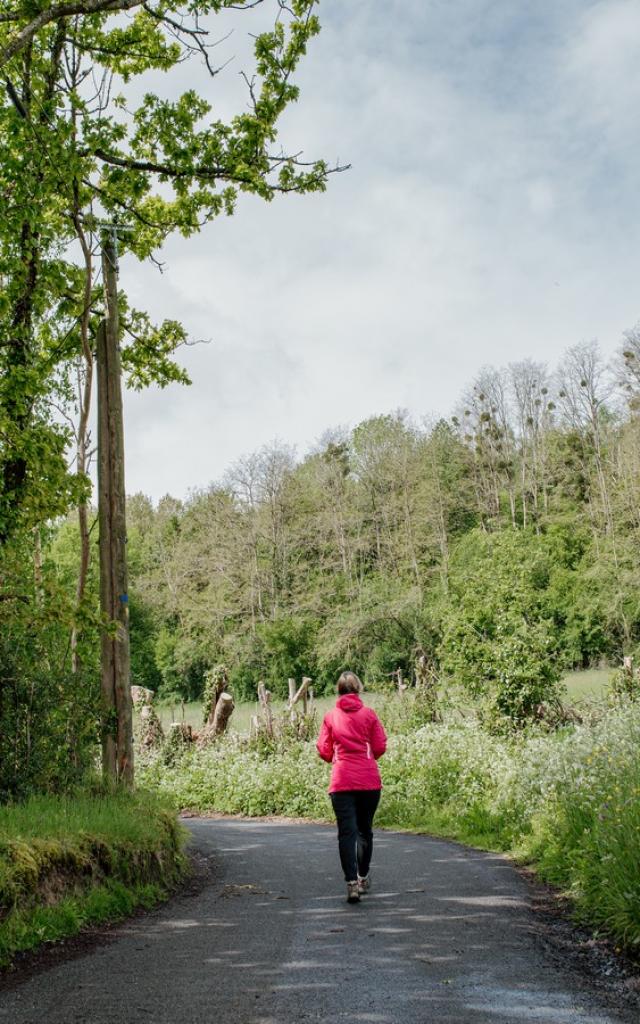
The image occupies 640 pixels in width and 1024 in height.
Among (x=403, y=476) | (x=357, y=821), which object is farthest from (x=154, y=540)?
(x=357, y=821)

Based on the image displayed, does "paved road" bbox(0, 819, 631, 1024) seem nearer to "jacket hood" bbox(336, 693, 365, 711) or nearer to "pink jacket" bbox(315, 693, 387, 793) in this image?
"pink jacket" bbox(315, 693, 387, 793)

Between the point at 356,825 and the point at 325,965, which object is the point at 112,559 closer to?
the point at 356,825

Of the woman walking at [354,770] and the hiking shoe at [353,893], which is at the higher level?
the woman walking at [354,770]

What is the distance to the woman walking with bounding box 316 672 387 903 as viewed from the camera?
27.4 ft

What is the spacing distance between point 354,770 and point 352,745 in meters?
0.23

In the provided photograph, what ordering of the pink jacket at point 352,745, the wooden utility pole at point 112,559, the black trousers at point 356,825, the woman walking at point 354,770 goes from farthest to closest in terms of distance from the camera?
the wooden utility pole at point 112,559, the pink jacket at point 352,745, the woman walking at point 354,770, the black trousers at point 356,825

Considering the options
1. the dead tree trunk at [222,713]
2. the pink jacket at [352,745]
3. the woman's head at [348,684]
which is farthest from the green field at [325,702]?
the woman's head at [348,684]

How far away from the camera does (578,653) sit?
41.1m

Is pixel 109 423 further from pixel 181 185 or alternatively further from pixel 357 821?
pixel 357 821

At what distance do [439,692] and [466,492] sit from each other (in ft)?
106

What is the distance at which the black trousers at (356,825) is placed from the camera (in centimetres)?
820

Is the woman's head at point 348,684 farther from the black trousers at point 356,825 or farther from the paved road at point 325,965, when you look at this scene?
the paved road at point 325,965

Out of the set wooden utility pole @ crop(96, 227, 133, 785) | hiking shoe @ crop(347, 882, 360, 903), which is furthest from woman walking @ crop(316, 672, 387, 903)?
wooden utility pole @ crop(96, 227, 133, 785)

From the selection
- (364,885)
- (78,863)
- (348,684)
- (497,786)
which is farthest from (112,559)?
(497,786)
